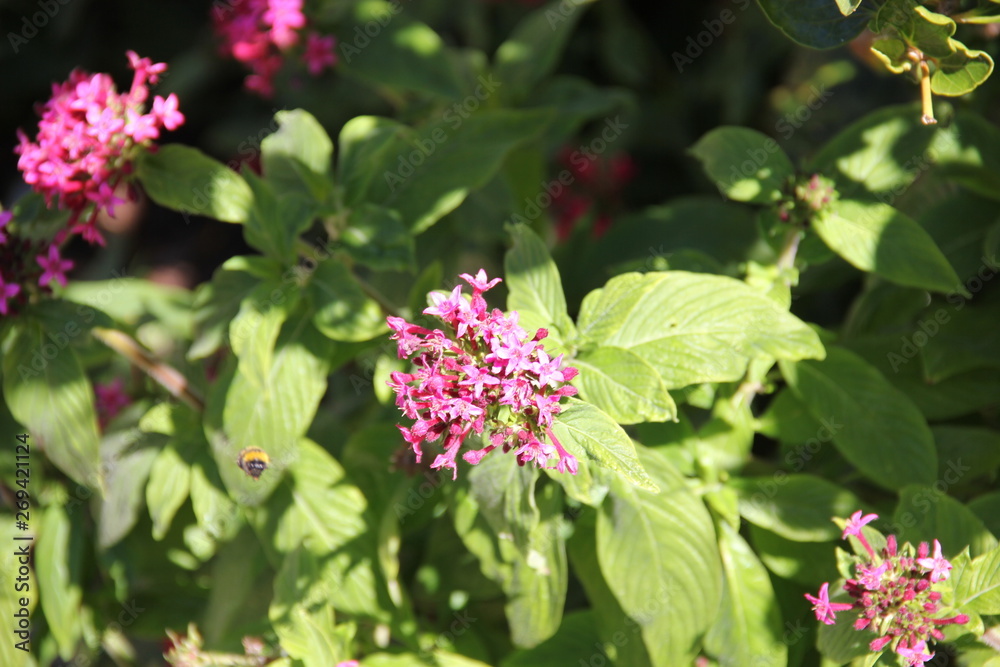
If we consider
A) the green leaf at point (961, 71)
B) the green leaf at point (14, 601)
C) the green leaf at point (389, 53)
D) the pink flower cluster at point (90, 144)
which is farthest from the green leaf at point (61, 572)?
the green leaf at point (961, 71)

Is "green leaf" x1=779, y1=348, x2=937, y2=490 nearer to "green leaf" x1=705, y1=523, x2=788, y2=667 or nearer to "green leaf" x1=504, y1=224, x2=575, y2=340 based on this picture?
"green leaf" x1=705, y1=523, x2=788, y2=667

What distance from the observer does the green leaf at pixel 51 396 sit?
1.43 m

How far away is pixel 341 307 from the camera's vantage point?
1375 millimetres

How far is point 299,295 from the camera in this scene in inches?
55.9

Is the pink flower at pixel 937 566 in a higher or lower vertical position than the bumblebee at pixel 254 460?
higher

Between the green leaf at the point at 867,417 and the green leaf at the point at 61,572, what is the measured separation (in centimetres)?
157

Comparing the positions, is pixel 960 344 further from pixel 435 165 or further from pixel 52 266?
pixel 52 266

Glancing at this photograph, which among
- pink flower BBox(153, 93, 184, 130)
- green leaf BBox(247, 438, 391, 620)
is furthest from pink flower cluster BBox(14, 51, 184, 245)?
green leaf BBox(247, 438, 391, 620)

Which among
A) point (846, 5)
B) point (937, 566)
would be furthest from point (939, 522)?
point (846, 5)

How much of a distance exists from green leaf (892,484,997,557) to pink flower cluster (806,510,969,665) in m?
0.17

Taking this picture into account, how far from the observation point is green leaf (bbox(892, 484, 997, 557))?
1.25 meters

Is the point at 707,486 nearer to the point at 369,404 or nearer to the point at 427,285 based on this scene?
the point at 427,285

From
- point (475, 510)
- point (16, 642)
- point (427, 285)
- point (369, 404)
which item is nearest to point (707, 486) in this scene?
point (475, 510)

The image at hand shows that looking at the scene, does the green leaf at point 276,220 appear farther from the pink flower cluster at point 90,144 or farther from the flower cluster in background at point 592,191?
the flower cluster in background at point 592,191
